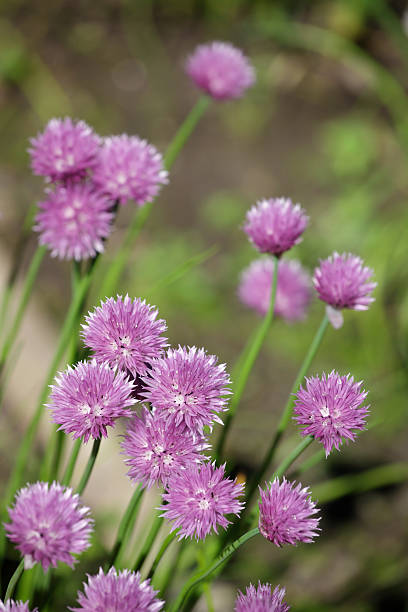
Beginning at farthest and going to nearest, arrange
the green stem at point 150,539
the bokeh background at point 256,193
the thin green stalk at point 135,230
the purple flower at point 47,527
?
the bokeh background at point 256,193 → the thin green stalk at point 135,230 → the green stem at point 150,539 → the purple flower at point 47,527

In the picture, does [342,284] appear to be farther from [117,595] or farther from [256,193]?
[256,193]

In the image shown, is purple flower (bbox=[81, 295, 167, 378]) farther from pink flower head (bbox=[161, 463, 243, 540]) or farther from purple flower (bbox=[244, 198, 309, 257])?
purple flower (bbox=[244, 198, 309, 257])

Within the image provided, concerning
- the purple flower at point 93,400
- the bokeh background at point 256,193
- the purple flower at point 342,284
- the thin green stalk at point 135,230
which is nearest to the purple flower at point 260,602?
the purple flower at point 93,400

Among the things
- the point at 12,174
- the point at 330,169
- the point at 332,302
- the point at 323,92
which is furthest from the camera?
the point at 323,92

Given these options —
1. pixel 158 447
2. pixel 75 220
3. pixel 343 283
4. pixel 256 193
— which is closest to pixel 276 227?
pixel 343 283

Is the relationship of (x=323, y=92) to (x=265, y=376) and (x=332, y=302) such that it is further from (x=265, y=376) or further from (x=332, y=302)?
(x=332, y=302)

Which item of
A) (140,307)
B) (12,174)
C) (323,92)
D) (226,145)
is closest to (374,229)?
(226,145)

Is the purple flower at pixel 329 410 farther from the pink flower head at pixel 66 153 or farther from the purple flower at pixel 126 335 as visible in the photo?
the pink flower head at pixel 66 153
